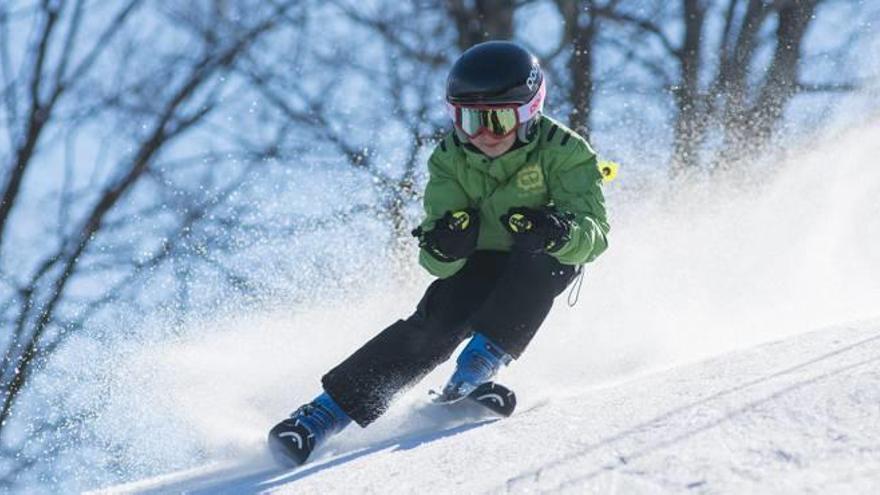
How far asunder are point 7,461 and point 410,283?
6015mm

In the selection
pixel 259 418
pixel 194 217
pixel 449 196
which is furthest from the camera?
pixel 194 217

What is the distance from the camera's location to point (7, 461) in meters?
12.0

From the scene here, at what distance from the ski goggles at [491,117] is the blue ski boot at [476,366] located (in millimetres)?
666

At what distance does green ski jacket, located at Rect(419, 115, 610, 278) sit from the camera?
3.37m

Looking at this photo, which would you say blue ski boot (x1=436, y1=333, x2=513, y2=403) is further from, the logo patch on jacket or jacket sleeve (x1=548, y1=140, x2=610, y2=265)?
the logo patch on jacket

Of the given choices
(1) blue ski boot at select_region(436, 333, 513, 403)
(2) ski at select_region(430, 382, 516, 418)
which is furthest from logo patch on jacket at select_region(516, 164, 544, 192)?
(2) ski at select_region(430, 382, 516, 418)

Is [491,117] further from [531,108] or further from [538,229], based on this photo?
[538,229]

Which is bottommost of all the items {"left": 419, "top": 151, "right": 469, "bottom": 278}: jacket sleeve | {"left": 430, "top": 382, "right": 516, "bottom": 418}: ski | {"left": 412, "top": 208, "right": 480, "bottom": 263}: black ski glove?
{"left": 430, "top": 382, "right": 516, "bottom": 418}: ski

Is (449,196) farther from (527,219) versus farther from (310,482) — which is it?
(310,482)

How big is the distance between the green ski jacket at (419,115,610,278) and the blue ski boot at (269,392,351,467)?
22.6 inches

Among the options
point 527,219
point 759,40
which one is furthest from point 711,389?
point 759,40

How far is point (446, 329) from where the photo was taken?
10.9 feet

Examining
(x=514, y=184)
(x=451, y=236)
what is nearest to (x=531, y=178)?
(x=514, y=184)

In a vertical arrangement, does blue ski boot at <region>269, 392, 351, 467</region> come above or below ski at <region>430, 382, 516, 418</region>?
below
